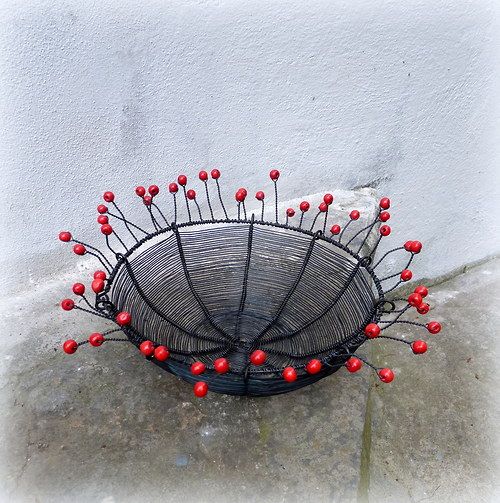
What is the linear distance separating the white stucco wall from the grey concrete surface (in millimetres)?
322

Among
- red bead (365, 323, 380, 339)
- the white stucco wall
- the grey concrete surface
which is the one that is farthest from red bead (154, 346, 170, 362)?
the white stucco wall

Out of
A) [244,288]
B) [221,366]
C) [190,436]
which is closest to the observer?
[221,366]

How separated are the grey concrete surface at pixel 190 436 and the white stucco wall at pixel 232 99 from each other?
1.06 ft

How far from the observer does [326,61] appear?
130cm

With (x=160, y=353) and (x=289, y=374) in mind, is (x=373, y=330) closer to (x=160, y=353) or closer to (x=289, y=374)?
(x=289, y=374)

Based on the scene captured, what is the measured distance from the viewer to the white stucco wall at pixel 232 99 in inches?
40.5

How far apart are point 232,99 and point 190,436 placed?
83 cm

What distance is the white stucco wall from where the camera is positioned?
1029 millimetres

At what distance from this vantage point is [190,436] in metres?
0.84

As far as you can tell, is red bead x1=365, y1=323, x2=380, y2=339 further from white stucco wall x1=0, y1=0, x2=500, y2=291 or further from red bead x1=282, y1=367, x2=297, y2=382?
white stucco wall x1=0, y1=0, x2=500, y2=291

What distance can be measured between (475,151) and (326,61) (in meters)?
0.72

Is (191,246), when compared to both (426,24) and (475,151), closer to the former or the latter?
(426,24)

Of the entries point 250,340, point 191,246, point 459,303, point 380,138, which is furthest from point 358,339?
point 459,303

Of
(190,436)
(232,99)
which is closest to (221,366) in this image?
(190,436)
